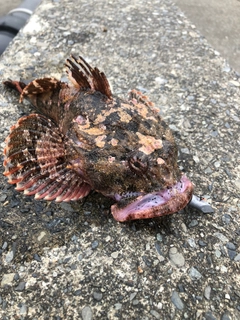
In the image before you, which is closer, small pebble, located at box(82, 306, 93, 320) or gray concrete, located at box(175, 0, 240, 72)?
small pebble, located at box(82, 306, 93, 320)

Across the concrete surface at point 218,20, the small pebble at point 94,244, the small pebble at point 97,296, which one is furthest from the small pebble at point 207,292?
the concrete surface at point 218,20

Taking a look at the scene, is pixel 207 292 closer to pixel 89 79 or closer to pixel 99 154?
pixel 99 154

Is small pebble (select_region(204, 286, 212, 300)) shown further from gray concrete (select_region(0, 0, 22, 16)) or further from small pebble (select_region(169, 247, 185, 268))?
gray concrete (select_region(0, 0, 22, 16))

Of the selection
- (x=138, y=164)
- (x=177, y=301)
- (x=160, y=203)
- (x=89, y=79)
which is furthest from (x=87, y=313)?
(x=89, y=79)

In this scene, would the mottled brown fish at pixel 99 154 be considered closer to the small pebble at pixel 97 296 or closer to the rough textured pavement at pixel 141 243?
the rough textured pavement at pixel 141 243

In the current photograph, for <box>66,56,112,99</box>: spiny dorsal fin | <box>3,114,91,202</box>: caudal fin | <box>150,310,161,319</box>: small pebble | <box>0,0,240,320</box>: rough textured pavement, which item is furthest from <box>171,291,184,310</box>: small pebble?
<box>66,56,112,99</box>: spiny dorsal fin

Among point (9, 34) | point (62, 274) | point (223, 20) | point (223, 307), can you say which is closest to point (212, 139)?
point (223, 307)

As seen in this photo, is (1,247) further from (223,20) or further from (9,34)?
(223,20)
